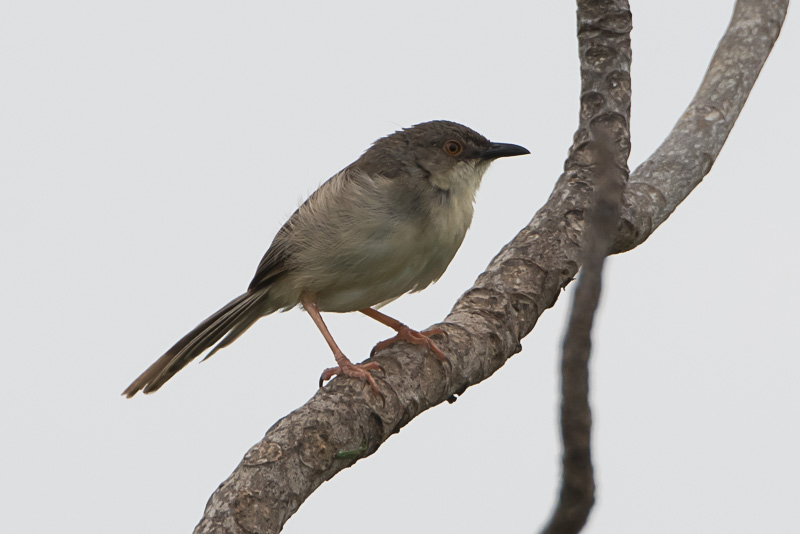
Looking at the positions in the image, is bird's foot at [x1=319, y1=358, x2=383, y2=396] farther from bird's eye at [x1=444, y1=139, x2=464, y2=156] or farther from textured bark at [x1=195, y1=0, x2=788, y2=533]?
bird's eye at [x1=444, y1=139, x2=464, y2=156]

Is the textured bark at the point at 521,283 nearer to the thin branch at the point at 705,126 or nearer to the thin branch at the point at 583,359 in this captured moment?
Answer: the thin branch at the point at 705,126

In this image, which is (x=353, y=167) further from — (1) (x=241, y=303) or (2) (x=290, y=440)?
(2) (x=290, y=440)

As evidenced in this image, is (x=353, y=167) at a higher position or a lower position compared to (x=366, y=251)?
higher

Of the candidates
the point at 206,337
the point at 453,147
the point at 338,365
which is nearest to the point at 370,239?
the point at 338,365

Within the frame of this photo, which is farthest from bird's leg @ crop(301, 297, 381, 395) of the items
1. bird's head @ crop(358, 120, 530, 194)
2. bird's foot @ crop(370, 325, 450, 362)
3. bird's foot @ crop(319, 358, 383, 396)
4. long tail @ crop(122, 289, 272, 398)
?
bird's head @ crop(358, 120, 530, 194)

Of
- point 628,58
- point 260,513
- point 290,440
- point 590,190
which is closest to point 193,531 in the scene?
point 260,513
